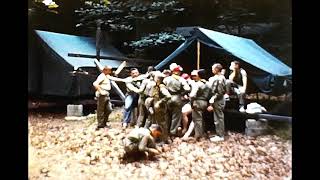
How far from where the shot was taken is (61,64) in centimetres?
218

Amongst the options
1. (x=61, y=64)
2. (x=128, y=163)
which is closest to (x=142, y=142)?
(x=128, y=163)

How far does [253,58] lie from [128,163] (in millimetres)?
782

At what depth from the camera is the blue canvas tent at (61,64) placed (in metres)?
2.13

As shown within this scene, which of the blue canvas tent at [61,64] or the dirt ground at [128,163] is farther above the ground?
the blue canvas tent at [61,64]

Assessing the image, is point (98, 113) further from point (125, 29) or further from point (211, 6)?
point (211, 6)

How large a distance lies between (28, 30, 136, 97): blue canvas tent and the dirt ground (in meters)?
0.14

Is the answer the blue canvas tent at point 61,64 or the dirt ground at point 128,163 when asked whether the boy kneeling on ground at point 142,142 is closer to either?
the dirt ground at point 128,163

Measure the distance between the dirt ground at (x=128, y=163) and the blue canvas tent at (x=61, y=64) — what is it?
0.47 ft

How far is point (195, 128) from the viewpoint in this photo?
2031 mm

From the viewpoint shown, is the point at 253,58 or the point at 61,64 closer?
the point at 253,58

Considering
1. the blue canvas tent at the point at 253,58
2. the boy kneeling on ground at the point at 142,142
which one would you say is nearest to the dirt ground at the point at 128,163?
the boy kneeling on ground at the point at 142,142

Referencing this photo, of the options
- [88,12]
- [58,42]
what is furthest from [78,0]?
[58,42]

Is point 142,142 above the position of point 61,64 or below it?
below

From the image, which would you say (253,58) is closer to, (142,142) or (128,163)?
(142,142)
